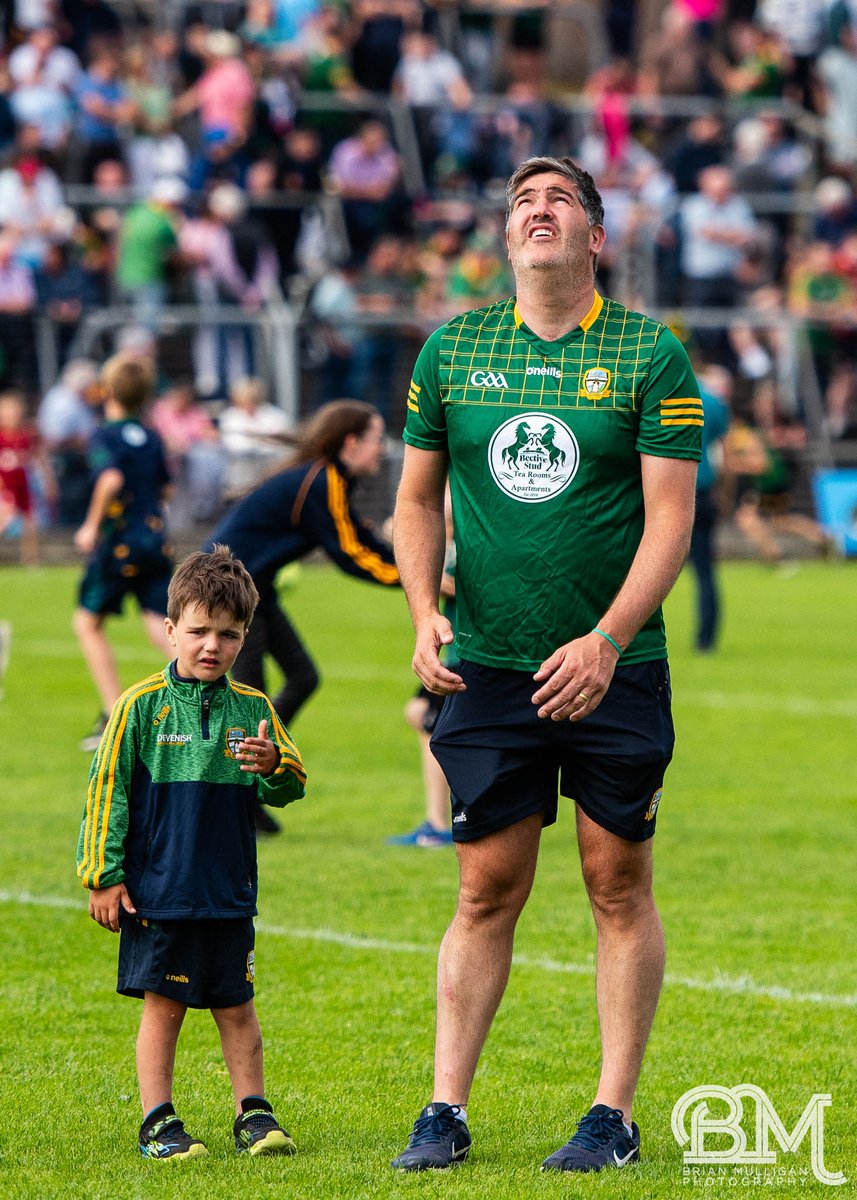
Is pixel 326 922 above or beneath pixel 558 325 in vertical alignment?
beneath

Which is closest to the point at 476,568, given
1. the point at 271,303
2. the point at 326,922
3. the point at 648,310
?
the point at 326,922

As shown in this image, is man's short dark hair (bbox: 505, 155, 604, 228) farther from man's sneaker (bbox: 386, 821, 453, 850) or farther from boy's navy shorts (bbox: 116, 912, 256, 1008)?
man's sneaker (bbox: 386, 821, 453, 850)

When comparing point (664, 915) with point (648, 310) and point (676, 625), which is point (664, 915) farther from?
point (648, 310)

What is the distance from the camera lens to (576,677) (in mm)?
4633

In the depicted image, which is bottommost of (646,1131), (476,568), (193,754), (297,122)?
(646,1131)

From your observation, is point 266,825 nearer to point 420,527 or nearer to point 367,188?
point 420,527

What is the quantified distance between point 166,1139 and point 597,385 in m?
2.10

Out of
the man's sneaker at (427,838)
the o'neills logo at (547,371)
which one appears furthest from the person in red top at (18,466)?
the o'neills logo at (547,371)

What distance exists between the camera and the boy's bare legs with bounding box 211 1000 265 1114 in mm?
4996

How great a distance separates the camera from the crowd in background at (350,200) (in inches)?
925

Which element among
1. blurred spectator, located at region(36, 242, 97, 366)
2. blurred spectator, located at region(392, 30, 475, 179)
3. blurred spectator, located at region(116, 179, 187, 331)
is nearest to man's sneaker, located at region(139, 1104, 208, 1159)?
blurred spectator, located at region(116, 179, 187, 331)

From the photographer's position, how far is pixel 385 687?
49.4 feet

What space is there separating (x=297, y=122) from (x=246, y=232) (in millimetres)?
2817

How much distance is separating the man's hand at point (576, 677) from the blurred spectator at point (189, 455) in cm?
1861
